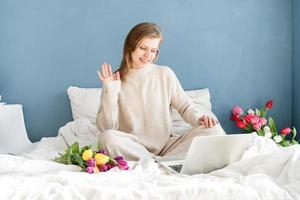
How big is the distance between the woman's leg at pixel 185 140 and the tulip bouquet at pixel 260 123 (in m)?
0.88

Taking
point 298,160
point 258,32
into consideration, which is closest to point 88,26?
point 258,32

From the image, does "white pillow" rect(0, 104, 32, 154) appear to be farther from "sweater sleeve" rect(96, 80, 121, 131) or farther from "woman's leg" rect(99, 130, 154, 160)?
"woman's leg" rect(99, 130, 154, 160)

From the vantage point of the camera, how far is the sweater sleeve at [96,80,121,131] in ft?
6.75

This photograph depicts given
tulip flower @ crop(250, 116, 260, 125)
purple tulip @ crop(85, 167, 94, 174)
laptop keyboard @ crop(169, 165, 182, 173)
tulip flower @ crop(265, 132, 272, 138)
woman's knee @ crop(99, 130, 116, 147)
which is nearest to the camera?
purple tulip @ crop(85, 167, 94, 174)

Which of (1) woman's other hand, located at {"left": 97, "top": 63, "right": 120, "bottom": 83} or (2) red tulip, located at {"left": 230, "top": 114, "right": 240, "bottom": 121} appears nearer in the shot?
(1) woman's other hand, located at {"left": 97, "top": 63, "right": 120, "bottom": 83}

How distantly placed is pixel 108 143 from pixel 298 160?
2.55 ft

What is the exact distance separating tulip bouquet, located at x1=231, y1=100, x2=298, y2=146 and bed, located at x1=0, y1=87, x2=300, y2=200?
976 millimetres

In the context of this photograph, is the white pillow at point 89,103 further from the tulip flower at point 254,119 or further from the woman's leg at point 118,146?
the woman's leg at point 118,146

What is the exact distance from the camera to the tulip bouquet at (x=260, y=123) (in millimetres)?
2848

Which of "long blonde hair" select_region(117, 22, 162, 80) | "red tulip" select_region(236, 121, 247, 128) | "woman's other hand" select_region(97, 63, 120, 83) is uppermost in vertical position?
"long blonde hair" select_region(117, 22, 162, 80)

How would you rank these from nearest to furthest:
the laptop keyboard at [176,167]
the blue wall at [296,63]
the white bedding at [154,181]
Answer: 1. the white bedding at [154,181]
2. the laptop keyboard at [176,167]
3. the blue wall at [296,63]

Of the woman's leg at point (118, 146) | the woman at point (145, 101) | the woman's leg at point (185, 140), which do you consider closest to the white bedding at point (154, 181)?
the woman's leg at point (118, 146)

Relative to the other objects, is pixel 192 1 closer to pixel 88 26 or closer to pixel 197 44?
pixel 197 44

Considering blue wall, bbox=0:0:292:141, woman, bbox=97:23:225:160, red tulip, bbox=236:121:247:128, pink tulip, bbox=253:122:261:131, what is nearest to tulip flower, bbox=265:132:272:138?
pink tulip, bbox=253:122:261:131
